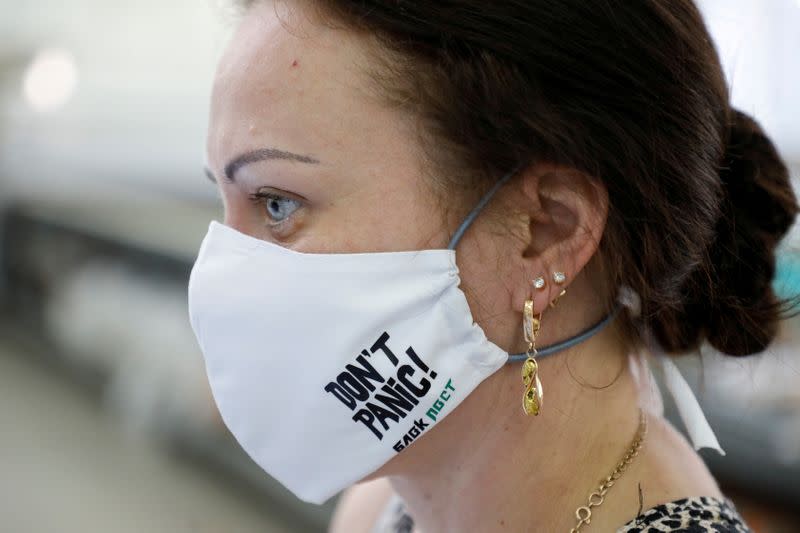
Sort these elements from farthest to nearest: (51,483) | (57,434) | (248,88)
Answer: (57,434) → (51,483) → (248,88)

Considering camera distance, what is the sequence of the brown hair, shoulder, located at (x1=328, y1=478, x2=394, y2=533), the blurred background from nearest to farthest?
Result: the brown hair → shoulder, located at (x1=328, y1=478, x2=394, y2=533) → the blurred background

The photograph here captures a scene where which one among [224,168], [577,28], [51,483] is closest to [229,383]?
[224,168]

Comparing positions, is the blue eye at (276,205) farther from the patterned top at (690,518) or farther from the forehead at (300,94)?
the patterned top at (690,518)

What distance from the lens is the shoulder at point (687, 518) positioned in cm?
98

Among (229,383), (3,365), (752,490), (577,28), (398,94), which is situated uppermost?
(577,28)

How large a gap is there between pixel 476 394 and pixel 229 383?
323mm

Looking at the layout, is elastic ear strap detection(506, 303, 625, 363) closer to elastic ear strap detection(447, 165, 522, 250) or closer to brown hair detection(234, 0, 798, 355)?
brown hair detection(234, 0, 798, 355)

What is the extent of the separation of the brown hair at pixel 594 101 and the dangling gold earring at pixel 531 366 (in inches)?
4.7

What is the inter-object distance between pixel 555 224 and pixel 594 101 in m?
0.16

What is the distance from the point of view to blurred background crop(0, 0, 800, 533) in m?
1.71

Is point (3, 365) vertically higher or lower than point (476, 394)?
lower

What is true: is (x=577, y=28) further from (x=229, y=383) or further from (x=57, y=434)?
(x=57, y=434)

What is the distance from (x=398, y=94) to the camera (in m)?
0.98

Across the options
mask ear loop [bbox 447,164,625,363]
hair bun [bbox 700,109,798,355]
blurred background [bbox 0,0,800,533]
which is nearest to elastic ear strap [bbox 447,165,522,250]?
mask ear loop [bbox 447,164,625,363]
